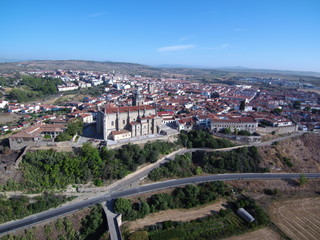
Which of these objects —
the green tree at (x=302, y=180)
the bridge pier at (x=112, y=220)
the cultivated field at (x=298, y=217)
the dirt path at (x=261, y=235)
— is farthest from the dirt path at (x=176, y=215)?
the green tree at (x=302, y=180)

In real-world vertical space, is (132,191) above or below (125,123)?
below

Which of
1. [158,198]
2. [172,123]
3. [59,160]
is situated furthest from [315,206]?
[59,160]

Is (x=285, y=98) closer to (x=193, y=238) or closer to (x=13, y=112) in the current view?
(x=193, y=238)

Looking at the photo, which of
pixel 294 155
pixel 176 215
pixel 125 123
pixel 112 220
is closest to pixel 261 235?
pixel 176 215

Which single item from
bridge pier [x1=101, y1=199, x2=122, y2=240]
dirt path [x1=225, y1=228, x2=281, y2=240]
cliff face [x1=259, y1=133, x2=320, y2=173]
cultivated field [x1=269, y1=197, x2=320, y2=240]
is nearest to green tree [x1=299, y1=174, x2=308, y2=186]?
cultivated field [x1=269, y1=197, x2=320, y2=240]

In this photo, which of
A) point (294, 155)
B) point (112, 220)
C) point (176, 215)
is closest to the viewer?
point (112, 220)

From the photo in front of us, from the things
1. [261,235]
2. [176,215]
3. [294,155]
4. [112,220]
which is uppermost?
[294,155]

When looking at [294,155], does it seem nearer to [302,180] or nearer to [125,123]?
[302,180]
